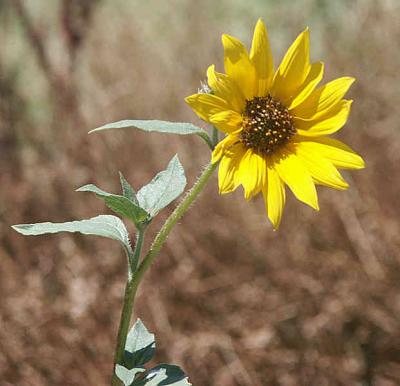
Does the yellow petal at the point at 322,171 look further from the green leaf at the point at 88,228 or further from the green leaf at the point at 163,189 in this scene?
the green leaf at the point at 88,228

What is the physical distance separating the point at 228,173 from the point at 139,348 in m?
0.40

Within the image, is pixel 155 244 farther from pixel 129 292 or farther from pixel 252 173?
pixel 252 173

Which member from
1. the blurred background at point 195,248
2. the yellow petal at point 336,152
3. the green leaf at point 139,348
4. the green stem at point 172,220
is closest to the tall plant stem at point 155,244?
the green stem at point 172,220

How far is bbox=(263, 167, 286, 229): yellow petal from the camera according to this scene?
1.20 meters

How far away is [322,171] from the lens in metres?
1.24

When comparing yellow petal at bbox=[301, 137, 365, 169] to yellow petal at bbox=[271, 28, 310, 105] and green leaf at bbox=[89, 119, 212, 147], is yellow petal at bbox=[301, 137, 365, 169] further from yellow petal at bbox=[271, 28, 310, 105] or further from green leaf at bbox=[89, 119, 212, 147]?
green leaf at bbox=[89, 119, 212, 147]

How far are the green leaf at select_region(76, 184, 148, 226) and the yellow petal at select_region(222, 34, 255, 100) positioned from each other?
11.7 inches

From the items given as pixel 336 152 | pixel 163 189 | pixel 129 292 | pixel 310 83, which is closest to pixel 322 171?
pixel 336 152

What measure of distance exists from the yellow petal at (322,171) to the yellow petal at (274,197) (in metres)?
0.06

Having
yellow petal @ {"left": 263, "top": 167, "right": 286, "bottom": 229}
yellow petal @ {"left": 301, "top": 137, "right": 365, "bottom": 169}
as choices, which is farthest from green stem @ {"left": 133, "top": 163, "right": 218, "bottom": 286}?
yellow petal @ {"left": 301, "top": 137, "right": 365, "bottom": 169}

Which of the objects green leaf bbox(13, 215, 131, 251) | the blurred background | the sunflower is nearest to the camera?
green leaf bbox(13, 215, 131, 251)

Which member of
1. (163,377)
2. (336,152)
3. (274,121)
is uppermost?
(274,121)

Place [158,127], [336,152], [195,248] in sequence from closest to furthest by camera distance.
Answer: [158,127], [336,152], [195,248]

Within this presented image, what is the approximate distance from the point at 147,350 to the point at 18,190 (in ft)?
5.66
